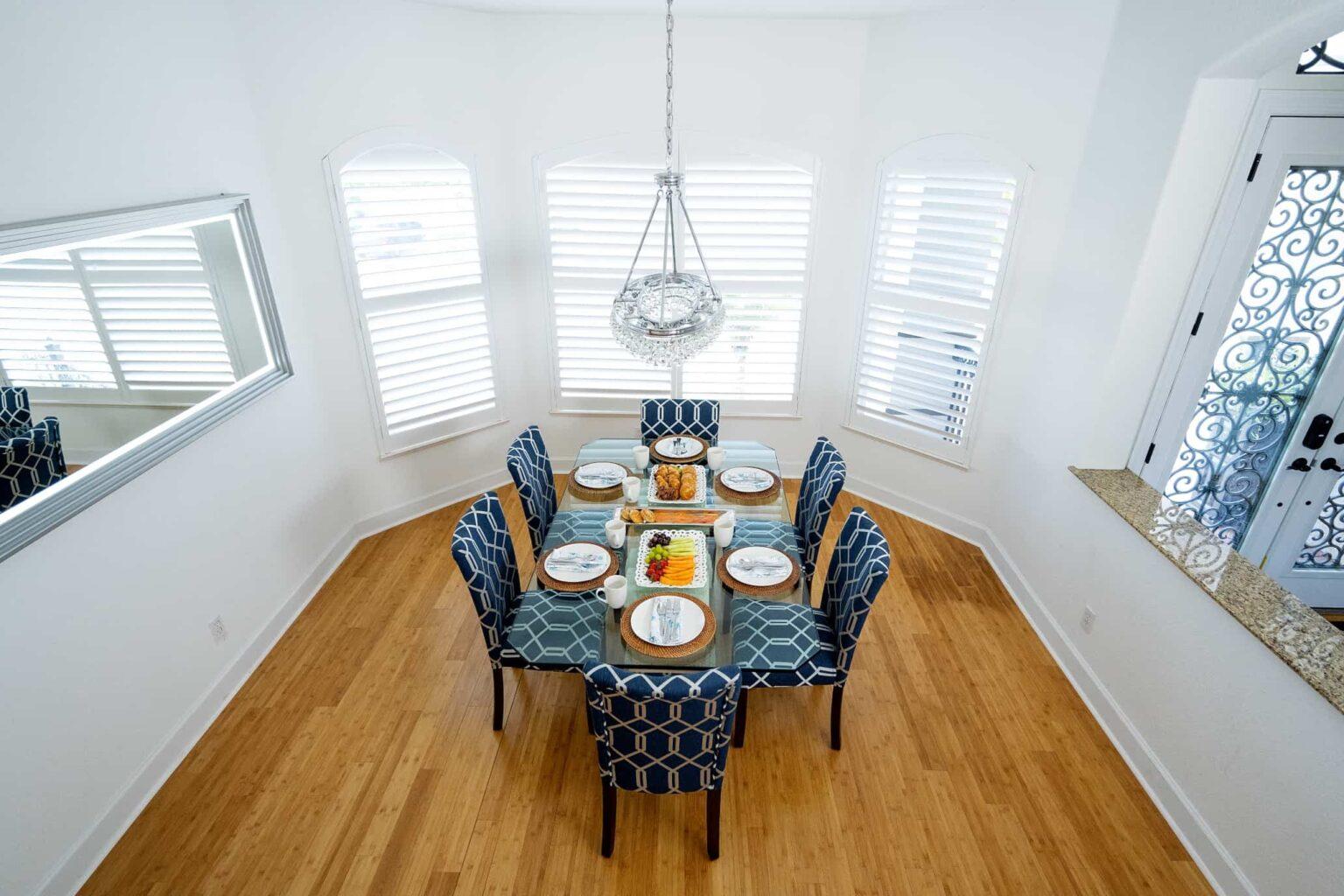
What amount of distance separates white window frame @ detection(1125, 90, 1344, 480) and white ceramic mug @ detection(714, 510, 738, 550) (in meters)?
2.21

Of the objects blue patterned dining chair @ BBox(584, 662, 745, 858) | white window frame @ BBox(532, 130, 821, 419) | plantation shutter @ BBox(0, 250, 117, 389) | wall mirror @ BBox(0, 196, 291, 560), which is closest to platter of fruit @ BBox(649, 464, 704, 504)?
blue patterned dining chair @ BBox(584, 662, 745, 858)

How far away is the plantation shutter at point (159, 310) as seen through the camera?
2.64 metres

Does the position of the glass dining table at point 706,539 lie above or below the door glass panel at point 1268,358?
below

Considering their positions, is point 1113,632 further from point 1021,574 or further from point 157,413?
point 157,413

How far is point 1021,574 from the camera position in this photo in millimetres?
4039

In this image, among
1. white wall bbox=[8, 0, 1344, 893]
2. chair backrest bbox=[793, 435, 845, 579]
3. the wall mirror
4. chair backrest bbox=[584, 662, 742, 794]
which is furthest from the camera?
chair backrest bbox=[793, 435, 845, 579]

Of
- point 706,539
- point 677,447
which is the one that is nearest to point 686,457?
point 677,447

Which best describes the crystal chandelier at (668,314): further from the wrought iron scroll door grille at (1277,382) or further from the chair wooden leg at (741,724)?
the wrought iron scroll door grille at (1277,382)

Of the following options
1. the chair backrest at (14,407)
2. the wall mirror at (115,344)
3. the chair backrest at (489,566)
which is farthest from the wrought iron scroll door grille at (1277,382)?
the chair backrest at (14,407)

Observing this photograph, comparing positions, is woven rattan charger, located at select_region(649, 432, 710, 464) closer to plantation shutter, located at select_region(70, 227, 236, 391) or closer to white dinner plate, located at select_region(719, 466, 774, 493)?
white dinner plate, located at select_region(719, 466, 774, 493)

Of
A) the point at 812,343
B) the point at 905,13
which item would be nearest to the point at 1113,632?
the point at 812,343

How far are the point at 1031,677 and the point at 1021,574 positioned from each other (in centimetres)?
75

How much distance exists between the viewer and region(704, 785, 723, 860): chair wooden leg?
8.18ft

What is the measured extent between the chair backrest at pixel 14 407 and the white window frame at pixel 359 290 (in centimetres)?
201
